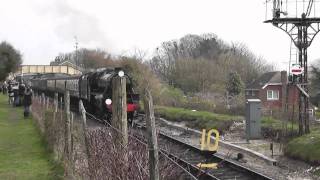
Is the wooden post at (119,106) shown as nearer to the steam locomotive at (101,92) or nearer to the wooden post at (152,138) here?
the wooden post at (152,138)

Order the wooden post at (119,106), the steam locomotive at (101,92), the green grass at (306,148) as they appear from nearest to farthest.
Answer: the wooden post at (119,106), the green grass at (306,148), the steam locomotive at (101,92)

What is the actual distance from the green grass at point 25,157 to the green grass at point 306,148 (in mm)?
6290

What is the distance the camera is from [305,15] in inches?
700

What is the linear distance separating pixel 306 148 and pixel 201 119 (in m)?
9.63

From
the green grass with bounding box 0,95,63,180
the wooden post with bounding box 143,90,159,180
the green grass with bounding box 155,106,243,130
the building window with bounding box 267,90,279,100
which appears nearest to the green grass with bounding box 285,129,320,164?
the green grass with bounding box 155,106,243,130

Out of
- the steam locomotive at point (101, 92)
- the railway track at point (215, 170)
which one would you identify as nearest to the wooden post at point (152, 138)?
the railway track at point (215, 170)

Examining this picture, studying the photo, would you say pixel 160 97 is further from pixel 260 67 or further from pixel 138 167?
pixel 260 67

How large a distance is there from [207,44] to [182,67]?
33692 millimetres

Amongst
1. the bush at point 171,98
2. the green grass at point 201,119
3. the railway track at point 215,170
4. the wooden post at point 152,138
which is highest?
the wooden post at point 152,138

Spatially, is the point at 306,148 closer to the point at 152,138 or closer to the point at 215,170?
the point at 215,170

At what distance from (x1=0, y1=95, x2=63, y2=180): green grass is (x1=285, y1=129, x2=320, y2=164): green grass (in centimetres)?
629

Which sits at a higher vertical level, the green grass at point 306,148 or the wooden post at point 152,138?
the wooden post at point 152,138

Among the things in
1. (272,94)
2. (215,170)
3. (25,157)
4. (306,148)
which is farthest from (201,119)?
(272,94)

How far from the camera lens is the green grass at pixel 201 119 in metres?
21.2
